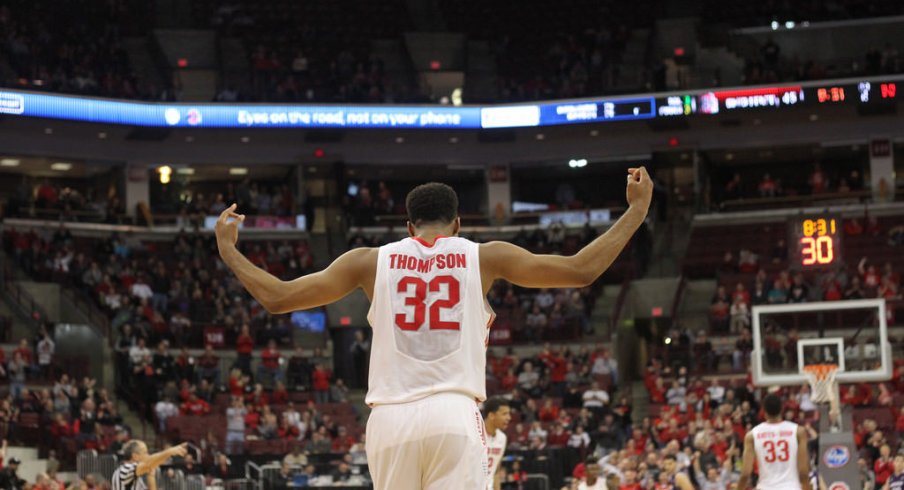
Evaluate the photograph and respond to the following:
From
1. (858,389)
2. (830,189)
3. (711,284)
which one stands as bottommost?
(858,389)

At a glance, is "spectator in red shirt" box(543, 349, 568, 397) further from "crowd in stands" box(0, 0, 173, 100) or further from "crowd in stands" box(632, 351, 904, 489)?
"crowd in stands" box(0, 0, 173, 100)

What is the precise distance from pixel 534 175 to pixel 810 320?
1849cm

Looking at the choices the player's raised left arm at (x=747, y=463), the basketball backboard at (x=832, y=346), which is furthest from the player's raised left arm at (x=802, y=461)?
the basketball backboard at (x=832, y=346)

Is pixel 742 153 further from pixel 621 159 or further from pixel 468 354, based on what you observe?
pixel 468 354

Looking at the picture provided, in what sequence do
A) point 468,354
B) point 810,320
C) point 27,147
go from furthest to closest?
point 27,147 < point 810,320 < point 468,354

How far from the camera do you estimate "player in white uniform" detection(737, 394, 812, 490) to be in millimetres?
11562

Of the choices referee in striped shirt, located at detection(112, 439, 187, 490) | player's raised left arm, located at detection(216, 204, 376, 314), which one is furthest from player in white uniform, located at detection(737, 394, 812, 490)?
player's raised left arm, located at detection(216, 204, 376, 314)

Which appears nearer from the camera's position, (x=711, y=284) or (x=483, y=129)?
(x=711, y=284)

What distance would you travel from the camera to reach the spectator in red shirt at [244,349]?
3319 centimetres

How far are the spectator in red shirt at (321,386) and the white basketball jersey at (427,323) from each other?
26662 mm

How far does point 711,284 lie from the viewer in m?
37.6

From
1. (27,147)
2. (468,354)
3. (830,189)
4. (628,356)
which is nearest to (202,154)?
(27,147)

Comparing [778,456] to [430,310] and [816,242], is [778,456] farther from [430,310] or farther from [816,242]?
[816,242]

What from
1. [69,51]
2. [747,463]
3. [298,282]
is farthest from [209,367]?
[298,282]
